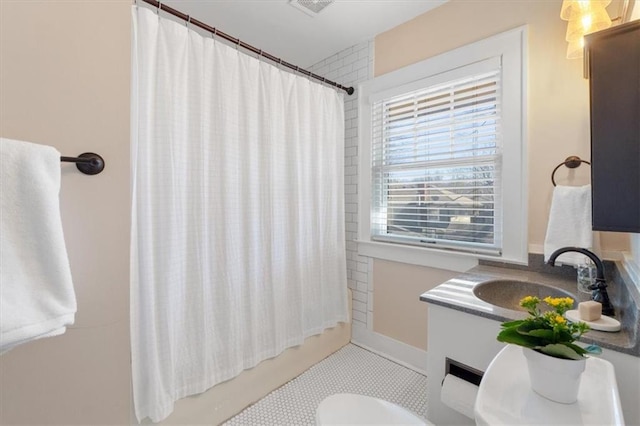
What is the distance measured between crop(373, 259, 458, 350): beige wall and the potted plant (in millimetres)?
1208

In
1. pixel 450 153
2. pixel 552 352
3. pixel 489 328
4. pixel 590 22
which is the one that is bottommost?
pixel 489 328

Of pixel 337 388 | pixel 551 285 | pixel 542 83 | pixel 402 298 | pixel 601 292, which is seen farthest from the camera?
pixel 402 298

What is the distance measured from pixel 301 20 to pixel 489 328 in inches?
83.9

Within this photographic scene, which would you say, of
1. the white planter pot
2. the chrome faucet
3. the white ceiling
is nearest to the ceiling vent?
the white ceiling

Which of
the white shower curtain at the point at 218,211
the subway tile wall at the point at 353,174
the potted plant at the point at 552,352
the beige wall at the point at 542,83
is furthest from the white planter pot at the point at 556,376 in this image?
the subway tile wall at the point at 353,174

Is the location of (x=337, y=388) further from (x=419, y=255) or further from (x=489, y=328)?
(x=489, y=328)

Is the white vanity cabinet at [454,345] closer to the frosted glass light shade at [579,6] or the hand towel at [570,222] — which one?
the hand towel at [570,222]

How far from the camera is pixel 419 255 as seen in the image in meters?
1.97

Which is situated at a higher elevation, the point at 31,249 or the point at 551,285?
the point at 31,249

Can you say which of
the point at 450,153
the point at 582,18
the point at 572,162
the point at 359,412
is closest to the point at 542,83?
the point at 582,18

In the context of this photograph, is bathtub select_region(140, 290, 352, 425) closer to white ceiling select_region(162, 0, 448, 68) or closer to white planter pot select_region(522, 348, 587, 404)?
white planter pot select_region(522, 348, 587, 404)

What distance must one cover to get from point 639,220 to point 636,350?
36cm

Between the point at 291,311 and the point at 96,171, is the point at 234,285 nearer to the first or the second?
the point at 291,311

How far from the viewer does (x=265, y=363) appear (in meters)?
1.76
